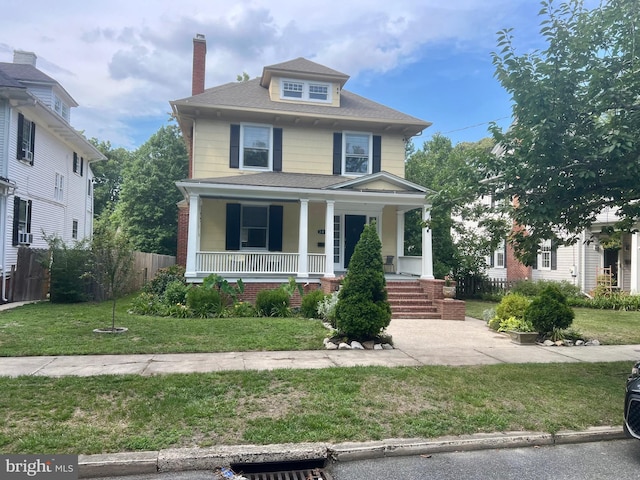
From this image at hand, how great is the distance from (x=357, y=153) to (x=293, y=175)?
8.57ft

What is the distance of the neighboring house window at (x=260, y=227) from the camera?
15.0 meters

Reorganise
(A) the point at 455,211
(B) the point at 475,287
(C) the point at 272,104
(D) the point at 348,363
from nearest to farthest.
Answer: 1. (D) the point at 348,363
2. (A) the point at 455,211
3. (C) the point at 272,104
4. (B) the point at 475,287

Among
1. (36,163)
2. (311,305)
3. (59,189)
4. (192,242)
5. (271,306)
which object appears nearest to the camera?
(311,305)

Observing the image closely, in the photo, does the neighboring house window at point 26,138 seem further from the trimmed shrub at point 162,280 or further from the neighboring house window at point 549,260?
the neighboring house window at point 549,260

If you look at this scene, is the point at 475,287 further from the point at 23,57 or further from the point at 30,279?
the point at 23,57

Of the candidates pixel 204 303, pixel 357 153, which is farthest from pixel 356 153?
pixel 204 303

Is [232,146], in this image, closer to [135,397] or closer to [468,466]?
[135,397]

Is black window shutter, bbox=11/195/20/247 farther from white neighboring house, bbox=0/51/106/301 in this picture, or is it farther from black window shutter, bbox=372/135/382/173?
black window shutter, bbox=372/135/382/173

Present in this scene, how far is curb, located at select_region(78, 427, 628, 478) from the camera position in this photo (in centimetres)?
355

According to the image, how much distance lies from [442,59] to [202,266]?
11781 mm

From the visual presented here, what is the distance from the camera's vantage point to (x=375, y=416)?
4.59 metres

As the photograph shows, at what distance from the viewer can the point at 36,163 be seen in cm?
1700

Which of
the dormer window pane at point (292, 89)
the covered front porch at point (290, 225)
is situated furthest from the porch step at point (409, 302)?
the dormer window pane at point (292, 89)

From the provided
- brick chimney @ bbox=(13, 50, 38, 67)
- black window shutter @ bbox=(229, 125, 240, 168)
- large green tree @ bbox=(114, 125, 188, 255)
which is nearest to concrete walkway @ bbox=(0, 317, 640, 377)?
black window shutter @ bbox=(229, 125, 240, 168)
